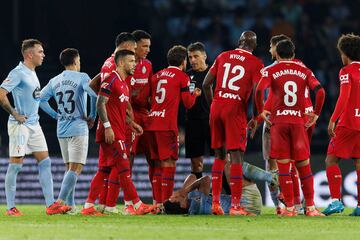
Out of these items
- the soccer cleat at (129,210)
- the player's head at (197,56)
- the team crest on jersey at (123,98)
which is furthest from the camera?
the player's head at (197,56)

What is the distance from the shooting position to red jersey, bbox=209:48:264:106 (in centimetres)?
1302

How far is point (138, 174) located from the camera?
1834 centimetres

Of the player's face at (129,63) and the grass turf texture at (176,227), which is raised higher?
the player's face at (129,63)

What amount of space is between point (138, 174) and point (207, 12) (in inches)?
267

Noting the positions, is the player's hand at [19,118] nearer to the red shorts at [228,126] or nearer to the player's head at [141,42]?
the player's head at [141,42]

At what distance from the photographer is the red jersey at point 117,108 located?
41.6 ft

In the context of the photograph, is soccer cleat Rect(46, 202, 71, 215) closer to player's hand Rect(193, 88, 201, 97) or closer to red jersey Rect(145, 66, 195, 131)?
red jersey Rect(145, 66, 195, 131)

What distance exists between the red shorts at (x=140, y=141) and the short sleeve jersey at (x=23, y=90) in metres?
1.33

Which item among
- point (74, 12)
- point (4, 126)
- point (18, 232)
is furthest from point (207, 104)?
point (74, 12)

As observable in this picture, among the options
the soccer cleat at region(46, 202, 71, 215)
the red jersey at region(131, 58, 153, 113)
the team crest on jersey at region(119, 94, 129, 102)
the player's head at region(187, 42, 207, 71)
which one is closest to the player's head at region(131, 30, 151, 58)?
the red jersey at region(131, 58, 153, 113)

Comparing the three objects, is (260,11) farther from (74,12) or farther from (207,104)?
(207,104)

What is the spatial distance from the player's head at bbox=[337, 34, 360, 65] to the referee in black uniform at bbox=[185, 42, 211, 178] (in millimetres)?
1844

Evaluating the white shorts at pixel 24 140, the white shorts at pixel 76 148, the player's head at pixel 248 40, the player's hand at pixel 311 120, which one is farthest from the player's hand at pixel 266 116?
the white shorts at pixel 24 140

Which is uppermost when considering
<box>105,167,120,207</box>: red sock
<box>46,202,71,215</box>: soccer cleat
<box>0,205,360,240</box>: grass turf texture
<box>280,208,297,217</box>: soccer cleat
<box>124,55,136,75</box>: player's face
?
<box>124,55,136,75</box>: player's face
